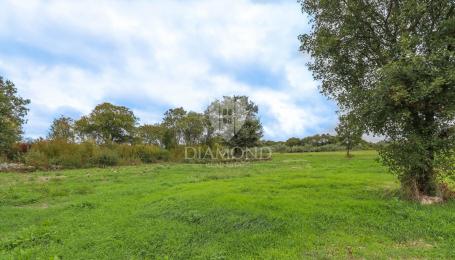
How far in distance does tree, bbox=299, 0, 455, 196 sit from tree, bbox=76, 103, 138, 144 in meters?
42.5

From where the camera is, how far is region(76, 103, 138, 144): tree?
4775cm


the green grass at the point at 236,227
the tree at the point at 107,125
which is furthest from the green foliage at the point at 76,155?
the tree at the point at 107,125

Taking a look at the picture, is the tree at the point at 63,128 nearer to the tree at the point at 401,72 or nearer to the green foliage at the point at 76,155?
the green foliage at the point at 76,155

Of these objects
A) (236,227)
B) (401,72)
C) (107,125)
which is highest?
(107,125)

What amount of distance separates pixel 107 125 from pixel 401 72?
151ft

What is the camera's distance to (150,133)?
162ft

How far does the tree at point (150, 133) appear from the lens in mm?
47938

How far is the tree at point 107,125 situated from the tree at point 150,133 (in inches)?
51.6

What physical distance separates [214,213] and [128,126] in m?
44.3

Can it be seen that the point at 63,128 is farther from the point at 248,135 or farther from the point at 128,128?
the point at 248,135

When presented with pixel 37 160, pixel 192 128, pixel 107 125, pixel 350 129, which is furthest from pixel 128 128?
pixel 350 129

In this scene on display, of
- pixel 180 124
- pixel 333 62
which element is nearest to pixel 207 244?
pixel 333 62

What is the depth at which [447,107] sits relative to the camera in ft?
25.9

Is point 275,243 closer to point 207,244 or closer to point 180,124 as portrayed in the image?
point 207,244
